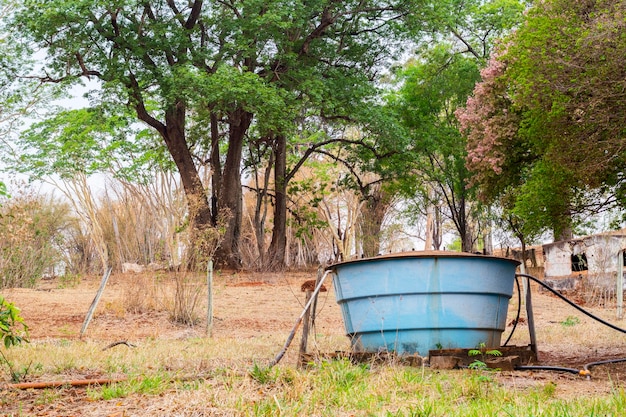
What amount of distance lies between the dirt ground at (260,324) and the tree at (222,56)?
16.4ft

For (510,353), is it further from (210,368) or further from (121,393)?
(121,393)

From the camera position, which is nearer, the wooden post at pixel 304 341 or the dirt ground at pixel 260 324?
the wooden post at pixel 304 341

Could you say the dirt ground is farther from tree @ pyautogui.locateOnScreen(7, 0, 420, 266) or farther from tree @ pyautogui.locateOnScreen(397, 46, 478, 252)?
tree @ pyautogui.locateOnScreen(397, 46, 478, 252)

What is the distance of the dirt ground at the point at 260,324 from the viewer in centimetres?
746

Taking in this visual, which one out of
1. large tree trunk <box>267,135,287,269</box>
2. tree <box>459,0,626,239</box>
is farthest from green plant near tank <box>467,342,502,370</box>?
large tree trunk <box>267,135,287,269</box>

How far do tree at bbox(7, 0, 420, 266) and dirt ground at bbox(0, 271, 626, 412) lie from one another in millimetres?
5011

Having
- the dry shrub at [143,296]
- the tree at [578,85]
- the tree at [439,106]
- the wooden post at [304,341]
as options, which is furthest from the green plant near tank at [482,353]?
the tree at [439,106]

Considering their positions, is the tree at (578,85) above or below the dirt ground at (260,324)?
above

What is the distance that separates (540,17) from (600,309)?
728 cm

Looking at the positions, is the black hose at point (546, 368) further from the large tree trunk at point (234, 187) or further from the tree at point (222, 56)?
the large tree trunk at point (234, 187)

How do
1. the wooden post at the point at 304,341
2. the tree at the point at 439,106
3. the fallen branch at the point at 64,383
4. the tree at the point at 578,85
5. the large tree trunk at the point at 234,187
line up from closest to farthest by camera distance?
the fallen branch at the point at 64,383 < the wooden post at the point at 304,341 < the tree at the point at 578,85 < the large tree trunk at the point at 234,187 < the tree at the point at 439,106

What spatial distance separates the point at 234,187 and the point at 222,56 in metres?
4.91

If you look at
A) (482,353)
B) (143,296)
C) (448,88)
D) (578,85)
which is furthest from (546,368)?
(448,88)

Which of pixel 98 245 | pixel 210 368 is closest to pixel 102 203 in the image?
pixel 98 245
